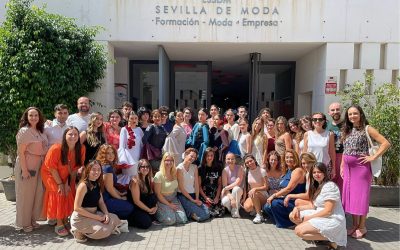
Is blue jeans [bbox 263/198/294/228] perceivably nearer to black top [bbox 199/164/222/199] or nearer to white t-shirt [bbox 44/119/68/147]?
black top [bbox 199/164/222/199]

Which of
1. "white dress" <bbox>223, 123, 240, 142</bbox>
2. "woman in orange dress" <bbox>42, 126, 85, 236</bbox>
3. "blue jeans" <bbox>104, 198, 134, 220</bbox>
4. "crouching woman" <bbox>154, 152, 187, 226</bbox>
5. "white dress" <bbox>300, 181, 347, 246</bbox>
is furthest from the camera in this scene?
"white dress" <bbox>223, 123, 240, 142</bbox>

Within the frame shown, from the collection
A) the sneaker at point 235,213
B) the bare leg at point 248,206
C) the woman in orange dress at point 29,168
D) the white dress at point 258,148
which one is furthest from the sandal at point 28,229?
the white dress at point 258,148

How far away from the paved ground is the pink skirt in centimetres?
44

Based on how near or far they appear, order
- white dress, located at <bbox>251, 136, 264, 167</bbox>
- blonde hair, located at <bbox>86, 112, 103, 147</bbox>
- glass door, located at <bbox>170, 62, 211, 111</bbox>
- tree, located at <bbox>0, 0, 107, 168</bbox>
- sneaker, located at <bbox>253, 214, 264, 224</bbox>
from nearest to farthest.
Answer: blonde hair, located at <bbox>86, 112, 103, 147</bbox> < sneaker, located at <bbox>253, 214, 264, 224</bbox> < white dress, located at <bbox>251, 136, 264, 167</bbox> < tree, located at <bbox>0, 0, 107, 168</bbox> < glass door, located at <bbox>170, 62, 211, 111</bbox>

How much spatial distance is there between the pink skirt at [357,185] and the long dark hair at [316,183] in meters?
0.60

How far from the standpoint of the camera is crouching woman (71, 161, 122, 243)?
4207 mm

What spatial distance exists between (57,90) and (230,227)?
14.7 ft

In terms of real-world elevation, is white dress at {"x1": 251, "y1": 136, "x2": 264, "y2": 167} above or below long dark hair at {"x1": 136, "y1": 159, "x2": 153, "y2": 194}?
above

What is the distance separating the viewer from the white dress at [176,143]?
18.3ft

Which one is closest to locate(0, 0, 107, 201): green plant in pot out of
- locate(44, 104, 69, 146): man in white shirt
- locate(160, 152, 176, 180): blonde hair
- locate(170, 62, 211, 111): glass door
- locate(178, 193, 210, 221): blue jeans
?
locate(44, 104, 69, 146): man in white shirt

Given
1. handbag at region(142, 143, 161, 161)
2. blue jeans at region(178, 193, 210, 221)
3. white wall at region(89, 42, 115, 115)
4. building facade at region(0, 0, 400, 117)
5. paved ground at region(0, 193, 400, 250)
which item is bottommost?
paved ground at region(0, 193, 400, 250)

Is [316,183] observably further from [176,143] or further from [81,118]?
[81,118]

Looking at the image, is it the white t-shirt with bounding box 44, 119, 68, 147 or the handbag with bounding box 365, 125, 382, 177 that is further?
the white t-shirt with bounding box 44, 119, 68, 147

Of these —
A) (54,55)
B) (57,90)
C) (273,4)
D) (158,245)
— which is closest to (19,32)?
(54,55)
